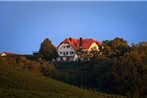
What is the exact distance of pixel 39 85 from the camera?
4797 centimetres

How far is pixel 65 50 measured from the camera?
412ft

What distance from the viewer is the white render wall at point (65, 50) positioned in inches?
4897

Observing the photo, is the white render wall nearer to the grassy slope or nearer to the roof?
the roof

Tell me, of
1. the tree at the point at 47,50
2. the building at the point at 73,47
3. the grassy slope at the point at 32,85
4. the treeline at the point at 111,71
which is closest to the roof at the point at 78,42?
the building at the point at 73,47

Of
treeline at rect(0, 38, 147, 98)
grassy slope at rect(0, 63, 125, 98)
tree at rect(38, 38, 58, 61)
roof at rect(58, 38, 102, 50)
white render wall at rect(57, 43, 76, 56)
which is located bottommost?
grassy slope at rect(0, 63, 125, 98)

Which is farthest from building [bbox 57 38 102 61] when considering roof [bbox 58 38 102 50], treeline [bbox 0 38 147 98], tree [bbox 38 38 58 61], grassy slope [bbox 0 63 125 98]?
grassy slope [bbox 0 63 125 98]

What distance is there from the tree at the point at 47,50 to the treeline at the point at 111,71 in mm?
5048

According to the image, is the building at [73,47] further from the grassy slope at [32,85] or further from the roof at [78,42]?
the grassy slope at [32,85]

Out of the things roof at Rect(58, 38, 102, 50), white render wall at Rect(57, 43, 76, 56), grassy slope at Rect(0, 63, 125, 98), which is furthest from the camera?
white render wall at Rect(57, 43, 76, 56)

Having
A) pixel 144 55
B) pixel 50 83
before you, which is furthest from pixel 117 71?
pixel 50 83

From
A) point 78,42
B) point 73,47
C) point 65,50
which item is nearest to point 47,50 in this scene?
point 73,47

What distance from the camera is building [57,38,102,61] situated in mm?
121731

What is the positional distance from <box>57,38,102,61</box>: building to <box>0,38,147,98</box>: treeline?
55.4ft

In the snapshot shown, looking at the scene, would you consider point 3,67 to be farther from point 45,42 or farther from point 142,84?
point 45,42
